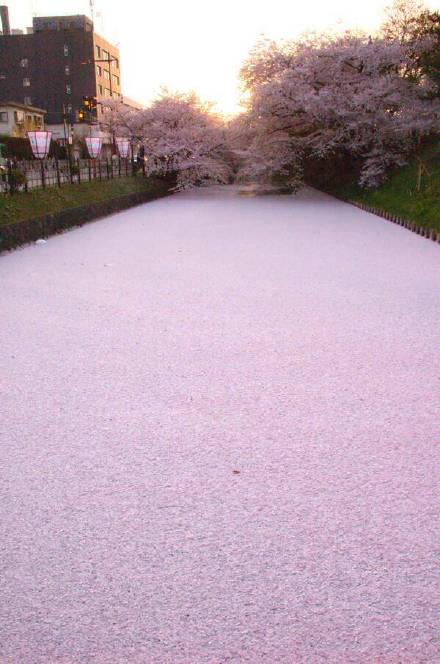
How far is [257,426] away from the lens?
393cm

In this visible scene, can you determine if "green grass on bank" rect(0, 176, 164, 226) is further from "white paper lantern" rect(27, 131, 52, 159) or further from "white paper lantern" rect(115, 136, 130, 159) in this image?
"white paper lantern" rect(115, 136, 130, 159)

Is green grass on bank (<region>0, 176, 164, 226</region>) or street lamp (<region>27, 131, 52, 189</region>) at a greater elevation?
street lamp (<region>27, 131, 52, 189</region>)

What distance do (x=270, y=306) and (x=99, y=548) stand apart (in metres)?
4.83

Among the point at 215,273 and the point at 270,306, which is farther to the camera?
the point at 215,273

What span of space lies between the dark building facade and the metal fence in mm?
36978

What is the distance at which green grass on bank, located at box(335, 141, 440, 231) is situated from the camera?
47.4 feet

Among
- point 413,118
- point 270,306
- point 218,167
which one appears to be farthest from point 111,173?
point 270,306

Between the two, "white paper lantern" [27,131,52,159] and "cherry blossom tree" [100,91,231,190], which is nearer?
"white paper lantern" [27,131,52,159]

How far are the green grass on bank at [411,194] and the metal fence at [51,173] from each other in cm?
1000

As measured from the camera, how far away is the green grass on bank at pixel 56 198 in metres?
12.8

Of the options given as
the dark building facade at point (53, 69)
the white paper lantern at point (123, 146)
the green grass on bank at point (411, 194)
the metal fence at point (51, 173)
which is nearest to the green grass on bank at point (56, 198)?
the metal fence at point (51, 173)

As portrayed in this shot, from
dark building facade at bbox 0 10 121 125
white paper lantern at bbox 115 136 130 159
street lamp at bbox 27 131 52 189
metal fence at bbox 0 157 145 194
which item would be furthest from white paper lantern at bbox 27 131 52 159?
dark building facade at bbox 0 10 121 125

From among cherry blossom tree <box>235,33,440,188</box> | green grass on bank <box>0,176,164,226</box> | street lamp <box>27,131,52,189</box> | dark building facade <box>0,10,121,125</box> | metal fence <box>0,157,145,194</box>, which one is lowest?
green grass on bank <box>0,176,164,226</box>

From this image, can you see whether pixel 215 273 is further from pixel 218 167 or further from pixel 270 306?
pixel 218 167
